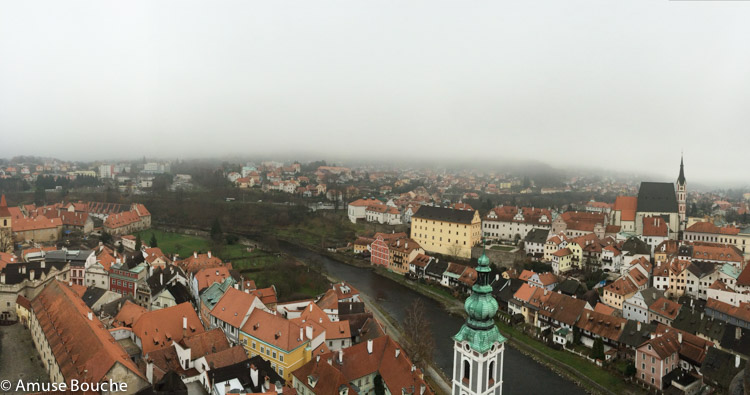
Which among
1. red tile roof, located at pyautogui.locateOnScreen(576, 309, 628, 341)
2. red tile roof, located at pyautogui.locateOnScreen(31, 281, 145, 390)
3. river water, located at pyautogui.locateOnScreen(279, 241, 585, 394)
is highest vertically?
red tile roof, located at pyautogui.locateOnScreen(31, 281, 145, 390)

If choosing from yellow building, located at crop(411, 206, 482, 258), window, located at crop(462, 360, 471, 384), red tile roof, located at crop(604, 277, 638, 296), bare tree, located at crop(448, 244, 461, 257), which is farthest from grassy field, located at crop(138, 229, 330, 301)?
red tile roof, located at crop(604, 277, 638, 296)

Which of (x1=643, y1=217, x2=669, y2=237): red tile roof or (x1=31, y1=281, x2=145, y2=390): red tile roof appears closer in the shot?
(x1=31, y1=281, x2=145, y2=390): red tile roof

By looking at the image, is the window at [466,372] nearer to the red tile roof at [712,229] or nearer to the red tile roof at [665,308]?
the red tile roof at [665,308]

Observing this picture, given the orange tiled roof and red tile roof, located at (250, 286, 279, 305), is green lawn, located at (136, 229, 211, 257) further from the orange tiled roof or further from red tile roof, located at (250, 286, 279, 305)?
red tile roof, located at (250, 286, 279, 305)

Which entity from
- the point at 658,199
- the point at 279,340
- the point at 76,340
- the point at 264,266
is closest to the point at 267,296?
the point at 279,340

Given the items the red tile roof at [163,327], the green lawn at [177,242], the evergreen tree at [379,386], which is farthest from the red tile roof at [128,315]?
the green lawn at [177,242]

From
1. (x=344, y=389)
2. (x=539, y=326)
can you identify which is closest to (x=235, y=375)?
(x=344, y=389)

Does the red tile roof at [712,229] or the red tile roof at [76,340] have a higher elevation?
the red tile roof at [76,340]
